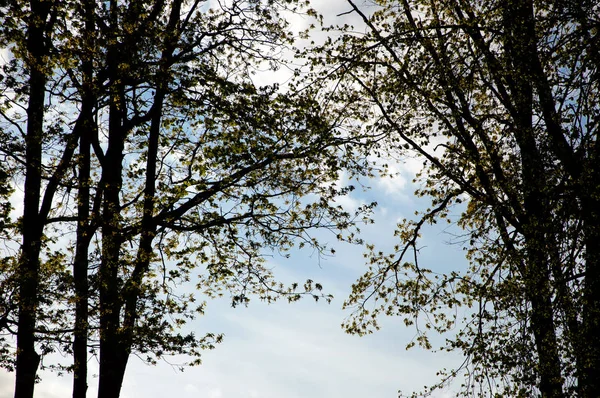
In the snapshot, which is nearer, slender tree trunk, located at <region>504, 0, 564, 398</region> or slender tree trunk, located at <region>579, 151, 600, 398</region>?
slender tree trunk, located at <region>579, 151, 600, 398</region>

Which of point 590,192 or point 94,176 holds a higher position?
point 94,176

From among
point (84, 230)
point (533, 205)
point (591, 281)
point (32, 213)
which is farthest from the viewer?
point (84, 230)

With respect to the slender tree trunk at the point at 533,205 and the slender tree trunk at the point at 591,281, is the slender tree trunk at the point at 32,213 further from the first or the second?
the slender tree trunk at the point at 591,281

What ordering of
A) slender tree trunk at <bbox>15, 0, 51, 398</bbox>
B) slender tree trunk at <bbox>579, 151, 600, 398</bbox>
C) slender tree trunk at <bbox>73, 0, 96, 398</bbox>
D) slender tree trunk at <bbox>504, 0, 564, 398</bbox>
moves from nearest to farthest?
slender tree trunk at <bbox>579, 151, 600, 398</bbox> → slender tree trunk at <bbox>504, 0, 564, 398</bbox> → slender tree trunk at <bbox>15, 0, 51, 398</bbox> → slender tree trunk at <bbox>73, 0, 96, 398</bbox>

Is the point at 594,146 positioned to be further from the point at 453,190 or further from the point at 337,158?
the point at 337,158

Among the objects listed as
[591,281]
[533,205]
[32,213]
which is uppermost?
[32,213]

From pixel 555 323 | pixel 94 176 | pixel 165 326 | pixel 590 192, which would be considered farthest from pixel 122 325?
pixel 590 192

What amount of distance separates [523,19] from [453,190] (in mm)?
5900

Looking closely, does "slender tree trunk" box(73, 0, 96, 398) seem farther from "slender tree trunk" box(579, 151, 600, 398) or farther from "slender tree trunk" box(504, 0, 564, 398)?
"slender tree trunk" box(579, 151, 600, 398)

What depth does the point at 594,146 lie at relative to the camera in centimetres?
1201

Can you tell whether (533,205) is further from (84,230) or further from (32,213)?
(32,213)

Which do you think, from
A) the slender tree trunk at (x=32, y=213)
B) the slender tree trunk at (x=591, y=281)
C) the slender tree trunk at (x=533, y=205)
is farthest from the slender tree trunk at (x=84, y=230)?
the slender tree trunk at (x=591, y=281)

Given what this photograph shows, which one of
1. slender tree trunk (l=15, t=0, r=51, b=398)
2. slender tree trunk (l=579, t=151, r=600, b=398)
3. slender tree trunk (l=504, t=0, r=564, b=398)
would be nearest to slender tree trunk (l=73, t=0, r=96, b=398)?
slender tree trunk (l=15, t=0, r=51, b=398)

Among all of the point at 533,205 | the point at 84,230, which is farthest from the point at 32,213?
the point at 533,205
